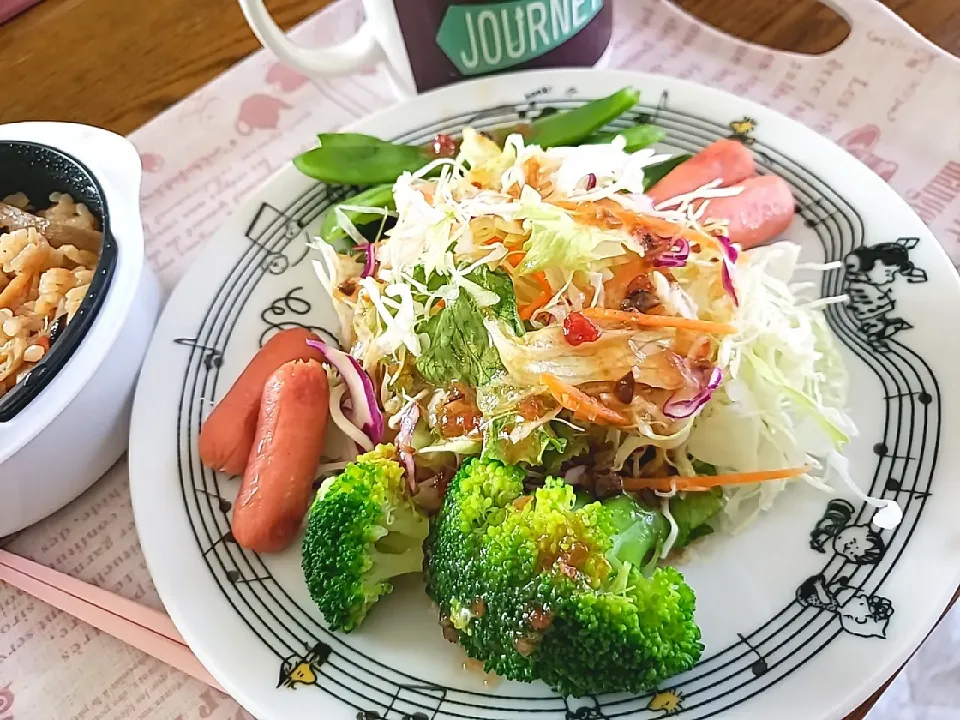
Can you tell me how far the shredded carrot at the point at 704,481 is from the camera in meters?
1.09

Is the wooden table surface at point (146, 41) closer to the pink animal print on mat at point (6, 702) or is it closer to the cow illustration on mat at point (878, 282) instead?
the cow illustration on mat at point (878, 282)

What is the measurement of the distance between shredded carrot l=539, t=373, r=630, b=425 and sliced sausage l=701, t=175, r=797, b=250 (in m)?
0.36

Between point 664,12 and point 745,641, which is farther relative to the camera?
point 664,12

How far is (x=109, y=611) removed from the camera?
1179 millimetres

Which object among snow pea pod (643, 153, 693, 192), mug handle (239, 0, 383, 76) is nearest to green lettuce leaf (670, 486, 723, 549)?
snow pea pod (643, 153, 693, 192)

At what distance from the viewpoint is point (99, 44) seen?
1851 millimetres

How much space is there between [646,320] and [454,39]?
666mm

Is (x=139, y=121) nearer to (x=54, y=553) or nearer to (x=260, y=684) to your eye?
(x=54, y=553)

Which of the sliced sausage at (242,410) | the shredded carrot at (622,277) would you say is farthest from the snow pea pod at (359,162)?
the shredded carrot at (622,277)

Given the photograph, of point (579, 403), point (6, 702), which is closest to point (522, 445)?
point (579, 403)

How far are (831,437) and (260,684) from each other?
752mm

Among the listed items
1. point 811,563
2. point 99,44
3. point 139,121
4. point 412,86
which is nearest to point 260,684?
point 811,563

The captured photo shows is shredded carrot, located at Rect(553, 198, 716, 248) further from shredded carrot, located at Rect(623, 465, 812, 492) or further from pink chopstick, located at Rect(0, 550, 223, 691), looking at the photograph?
pink chopstick, located at Rect(0, 550, 223, 691)

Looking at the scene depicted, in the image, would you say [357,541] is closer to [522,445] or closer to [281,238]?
[522,445]
